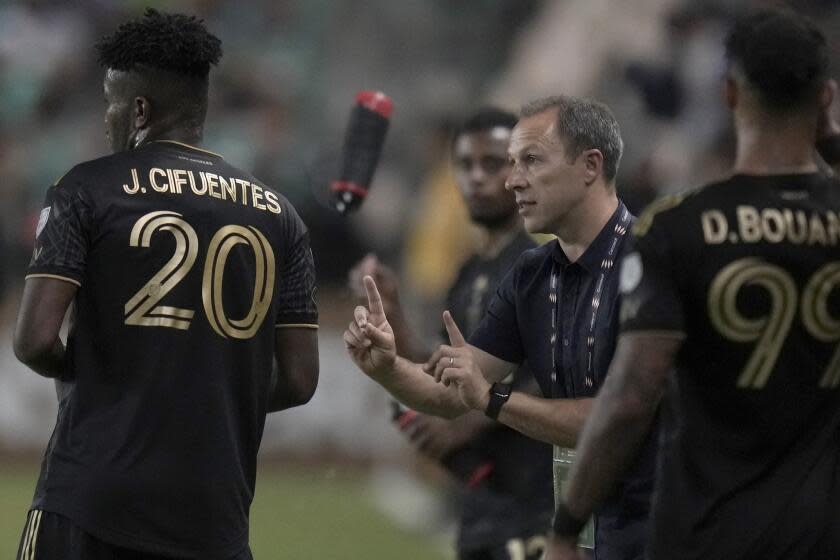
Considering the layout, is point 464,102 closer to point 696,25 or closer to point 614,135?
point 696,25

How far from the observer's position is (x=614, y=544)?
4.85m

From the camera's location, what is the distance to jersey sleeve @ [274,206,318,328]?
16.4 feet

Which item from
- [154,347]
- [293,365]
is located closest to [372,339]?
[293,365]

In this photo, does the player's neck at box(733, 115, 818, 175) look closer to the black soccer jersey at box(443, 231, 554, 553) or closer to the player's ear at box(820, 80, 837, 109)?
the player's ear at box(820, 80, 837, 109)

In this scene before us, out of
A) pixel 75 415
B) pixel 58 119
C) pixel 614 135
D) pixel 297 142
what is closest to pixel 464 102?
pixel 297 142

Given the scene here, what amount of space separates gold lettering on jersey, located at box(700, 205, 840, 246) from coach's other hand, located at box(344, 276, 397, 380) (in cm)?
145

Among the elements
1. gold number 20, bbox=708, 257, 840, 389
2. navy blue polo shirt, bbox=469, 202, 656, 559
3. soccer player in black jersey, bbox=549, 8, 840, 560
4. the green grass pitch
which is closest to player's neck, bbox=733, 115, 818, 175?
soccer player in black jersey, bbox=549, 8, 840, 560

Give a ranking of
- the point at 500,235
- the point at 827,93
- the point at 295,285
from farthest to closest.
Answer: the point at 500,235 < the point at 295,285 < the point at 827,93

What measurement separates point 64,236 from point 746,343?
1.93 meters

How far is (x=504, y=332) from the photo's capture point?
533cm

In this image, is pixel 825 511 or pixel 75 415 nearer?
pixel 825 511

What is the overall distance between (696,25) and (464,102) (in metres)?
2.52

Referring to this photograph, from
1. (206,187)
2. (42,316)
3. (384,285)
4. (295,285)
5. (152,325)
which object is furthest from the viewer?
(384,285)

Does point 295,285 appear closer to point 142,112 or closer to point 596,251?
point 142,112
